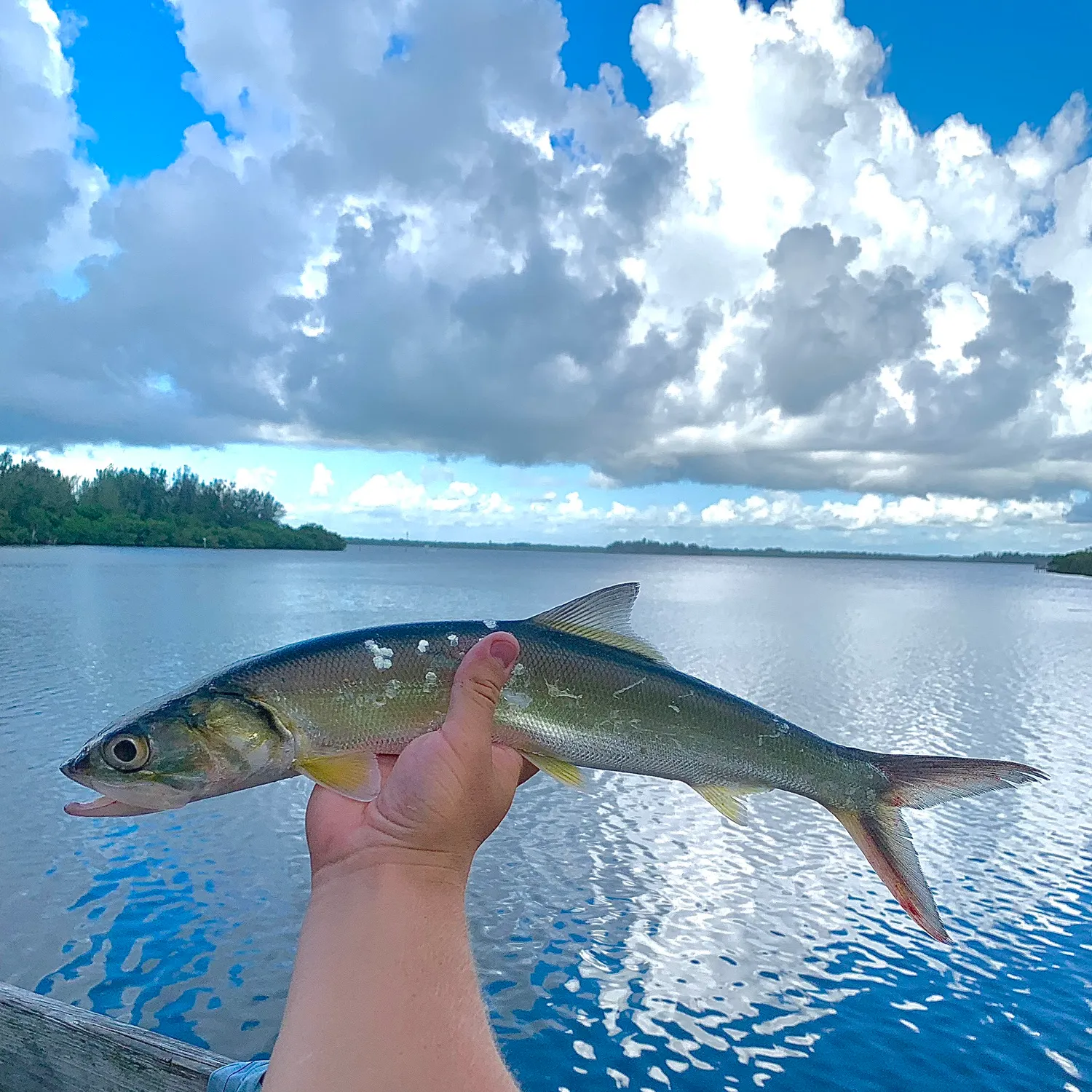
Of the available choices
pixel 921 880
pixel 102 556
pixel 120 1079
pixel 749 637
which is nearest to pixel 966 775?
pixel 921 880

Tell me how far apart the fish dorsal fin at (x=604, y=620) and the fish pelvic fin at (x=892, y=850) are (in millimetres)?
1309

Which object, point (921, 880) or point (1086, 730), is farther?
point (1086, 730)

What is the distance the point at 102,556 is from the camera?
461ft

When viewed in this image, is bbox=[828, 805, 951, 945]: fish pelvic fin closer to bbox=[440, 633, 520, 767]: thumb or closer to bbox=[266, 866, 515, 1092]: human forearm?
bbox=[440, 633, 520, 767]: thumb

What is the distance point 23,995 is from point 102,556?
150924 millimetres

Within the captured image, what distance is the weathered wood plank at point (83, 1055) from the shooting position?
511cm

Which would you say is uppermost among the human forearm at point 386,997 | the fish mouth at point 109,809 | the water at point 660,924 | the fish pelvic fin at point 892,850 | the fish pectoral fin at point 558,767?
the fish pectoral fin at point 558,767

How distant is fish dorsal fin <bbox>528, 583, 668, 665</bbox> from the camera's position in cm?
432

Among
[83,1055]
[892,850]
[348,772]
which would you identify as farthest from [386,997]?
[83,1055]

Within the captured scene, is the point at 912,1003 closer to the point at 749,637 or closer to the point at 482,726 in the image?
the point at 482,726

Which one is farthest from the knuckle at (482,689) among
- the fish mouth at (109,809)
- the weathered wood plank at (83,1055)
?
the weathered wood plank at (83,1055)

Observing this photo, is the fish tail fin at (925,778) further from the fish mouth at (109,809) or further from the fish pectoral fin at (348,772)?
the fish mouth at (109,809)

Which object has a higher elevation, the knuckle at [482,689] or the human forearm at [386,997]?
the knuckle at [482,689]

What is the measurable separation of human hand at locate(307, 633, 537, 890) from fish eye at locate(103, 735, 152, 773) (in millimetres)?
827
